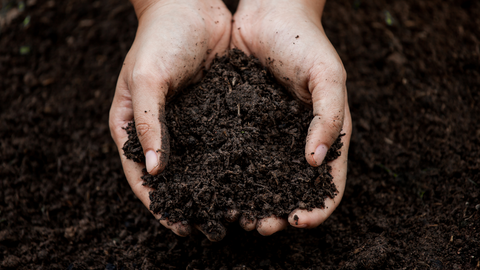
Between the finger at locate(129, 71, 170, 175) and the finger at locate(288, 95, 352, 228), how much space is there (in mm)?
907

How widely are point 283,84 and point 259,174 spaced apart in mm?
807

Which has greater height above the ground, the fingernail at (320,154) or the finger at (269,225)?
the fingernail at (320,154)

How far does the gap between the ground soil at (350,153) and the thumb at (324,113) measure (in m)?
0.76

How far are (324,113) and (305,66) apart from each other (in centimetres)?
43

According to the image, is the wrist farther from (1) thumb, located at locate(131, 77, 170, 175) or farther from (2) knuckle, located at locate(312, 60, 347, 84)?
(1) thumb, located at locate(131, 77, 170, 175)

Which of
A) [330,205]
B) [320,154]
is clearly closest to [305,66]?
[320,154]

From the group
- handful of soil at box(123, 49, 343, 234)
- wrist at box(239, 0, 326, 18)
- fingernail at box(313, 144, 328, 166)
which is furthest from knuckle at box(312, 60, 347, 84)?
wrist at box(239, 0, 326, 18)

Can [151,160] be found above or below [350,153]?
above

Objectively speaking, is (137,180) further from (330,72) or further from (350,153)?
(350,153)

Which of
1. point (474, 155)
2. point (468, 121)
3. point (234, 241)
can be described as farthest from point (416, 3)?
point (234, 241)

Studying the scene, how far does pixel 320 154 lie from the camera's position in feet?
7.14

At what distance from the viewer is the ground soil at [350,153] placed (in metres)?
2.46

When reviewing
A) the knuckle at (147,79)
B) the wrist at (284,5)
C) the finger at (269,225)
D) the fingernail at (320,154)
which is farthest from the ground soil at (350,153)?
the knuckle at (147,79)

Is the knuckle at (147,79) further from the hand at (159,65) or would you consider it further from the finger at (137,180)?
the finger at (137,180)
